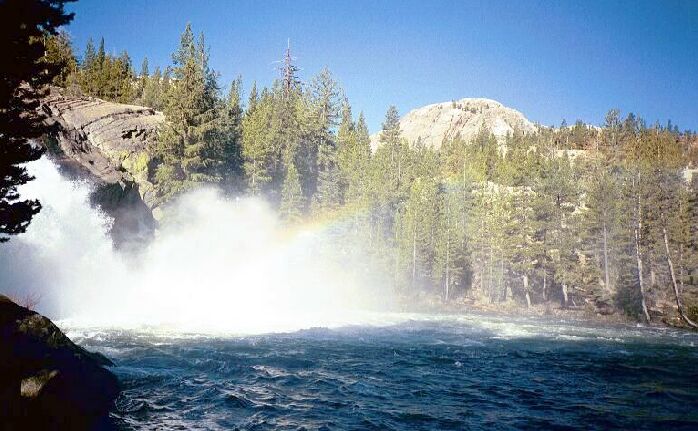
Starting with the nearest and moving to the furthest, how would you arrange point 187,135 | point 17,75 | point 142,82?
point 17,75 → point 187,135 → point 142,82

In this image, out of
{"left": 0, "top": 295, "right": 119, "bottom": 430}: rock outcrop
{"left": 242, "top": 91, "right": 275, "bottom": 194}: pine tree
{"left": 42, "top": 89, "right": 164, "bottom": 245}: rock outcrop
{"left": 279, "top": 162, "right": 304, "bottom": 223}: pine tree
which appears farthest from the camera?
{"left": 279, "top": 162, "right": 304, "bottom": 223}: pine tree

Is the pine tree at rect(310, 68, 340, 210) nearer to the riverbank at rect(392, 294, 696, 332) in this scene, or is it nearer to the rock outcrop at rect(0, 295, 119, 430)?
the riverbank at rect(392, 294, 696, 332)

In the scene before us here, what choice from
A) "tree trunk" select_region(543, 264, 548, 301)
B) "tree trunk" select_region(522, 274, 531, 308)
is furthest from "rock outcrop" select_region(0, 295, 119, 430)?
"tree trunk" select_region(543, 264, 548, 301)

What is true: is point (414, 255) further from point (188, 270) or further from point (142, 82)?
point (142, 82)

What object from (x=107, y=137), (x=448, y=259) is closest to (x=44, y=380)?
(x=107, y=137)

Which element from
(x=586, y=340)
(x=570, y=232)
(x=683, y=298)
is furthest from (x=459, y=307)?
(x=586, y=340)

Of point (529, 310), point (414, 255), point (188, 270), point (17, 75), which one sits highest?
point (17, 75)

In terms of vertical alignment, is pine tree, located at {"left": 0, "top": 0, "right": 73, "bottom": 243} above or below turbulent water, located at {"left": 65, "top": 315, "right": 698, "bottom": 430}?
above

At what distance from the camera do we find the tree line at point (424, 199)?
52562mm

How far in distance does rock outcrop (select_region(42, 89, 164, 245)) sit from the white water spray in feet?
8.12

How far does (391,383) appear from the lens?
17.4m

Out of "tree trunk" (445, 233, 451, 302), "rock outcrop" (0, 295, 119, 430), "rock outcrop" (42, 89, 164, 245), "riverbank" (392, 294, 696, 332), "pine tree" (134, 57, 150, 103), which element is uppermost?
"pine tree" (134, 57, 150, 103)

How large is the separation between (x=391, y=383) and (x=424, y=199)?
6435 cm

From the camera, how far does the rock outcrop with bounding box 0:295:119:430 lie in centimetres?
985
